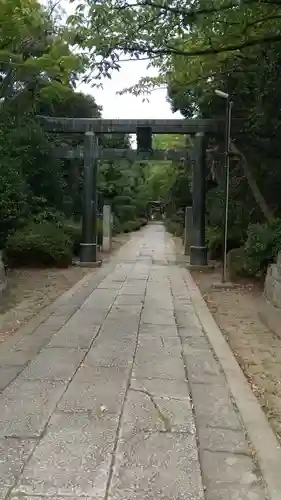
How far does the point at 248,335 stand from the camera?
248 inches

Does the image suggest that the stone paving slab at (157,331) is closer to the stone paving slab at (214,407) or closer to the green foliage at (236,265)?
the stone paving slab at (214,407)

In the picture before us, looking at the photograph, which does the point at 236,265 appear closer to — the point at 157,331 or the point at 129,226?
the point at 157,331

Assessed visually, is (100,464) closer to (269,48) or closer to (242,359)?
(242,359)

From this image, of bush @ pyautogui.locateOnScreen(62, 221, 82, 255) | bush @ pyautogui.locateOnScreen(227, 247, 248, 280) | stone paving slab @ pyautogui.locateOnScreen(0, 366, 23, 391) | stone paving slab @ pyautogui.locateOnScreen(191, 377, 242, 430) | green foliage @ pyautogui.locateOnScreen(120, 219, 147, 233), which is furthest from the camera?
green foliage @ pyautogui.locateOnScreen(120, 219, 147, 233)

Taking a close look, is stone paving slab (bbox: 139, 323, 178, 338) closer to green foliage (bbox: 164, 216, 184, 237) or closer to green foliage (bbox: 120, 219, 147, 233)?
green foliage (bbox: 164, 216, 184, 237)

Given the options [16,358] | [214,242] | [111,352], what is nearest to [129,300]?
[111,352]

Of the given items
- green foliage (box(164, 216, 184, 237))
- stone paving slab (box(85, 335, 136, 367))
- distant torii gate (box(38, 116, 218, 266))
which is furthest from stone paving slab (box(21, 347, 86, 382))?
green foliage (box(164, 216, 184, 237))

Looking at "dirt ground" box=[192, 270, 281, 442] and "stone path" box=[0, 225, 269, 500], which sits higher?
"stone path" box=[0, 225, 269, 500]

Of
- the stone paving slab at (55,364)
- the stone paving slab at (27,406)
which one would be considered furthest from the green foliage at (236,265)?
the stone paving slab at (27,406)

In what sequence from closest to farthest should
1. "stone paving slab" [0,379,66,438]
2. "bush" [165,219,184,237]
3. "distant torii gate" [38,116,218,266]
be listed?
"stone paving slab" [0,379,66,438] → "distant torii gate" [38,116,218,266] → "bush" [165,219,184,237]

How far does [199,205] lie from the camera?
1409cm

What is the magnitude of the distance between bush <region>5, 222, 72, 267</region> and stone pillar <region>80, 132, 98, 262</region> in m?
1.15

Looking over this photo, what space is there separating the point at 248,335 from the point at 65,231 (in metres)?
8.62

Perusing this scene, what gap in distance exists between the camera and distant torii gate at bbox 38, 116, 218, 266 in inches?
533
